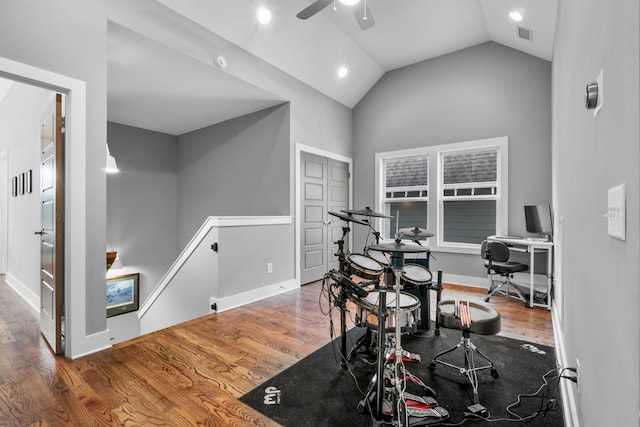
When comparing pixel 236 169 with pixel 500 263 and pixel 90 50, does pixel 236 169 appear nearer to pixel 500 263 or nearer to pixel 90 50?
pixel 90 50

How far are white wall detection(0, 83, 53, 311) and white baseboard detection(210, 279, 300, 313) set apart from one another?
2.14 m

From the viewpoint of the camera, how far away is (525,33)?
3680 millimetres

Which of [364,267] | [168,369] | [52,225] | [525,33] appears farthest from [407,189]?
[52,225]

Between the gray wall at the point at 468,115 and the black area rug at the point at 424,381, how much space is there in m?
2.41

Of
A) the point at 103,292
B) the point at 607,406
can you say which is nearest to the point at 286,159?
the point at 103,292

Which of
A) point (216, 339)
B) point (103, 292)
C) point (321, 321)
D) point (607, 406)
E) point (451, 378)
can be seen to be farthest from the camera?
point (321, 321)

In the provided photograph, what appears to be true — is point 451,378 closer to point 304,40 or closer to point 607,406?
point 607,406

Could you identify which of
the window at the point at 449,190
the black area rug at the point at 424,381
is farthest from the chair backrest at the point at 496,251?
the black area rug at the point at 424,381

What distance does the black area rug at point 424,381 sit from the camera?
1.77 metres

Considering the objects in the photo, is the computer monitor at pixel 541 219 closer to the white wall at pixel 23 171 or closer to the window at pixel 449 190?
the window at pixel 449 190

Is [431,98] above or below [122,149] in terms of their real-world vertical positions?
above

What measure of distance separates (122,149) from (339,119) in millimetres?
4028

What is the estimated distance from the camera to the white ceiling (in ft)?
10.8

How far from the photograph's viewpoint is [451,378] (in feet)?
7.07
